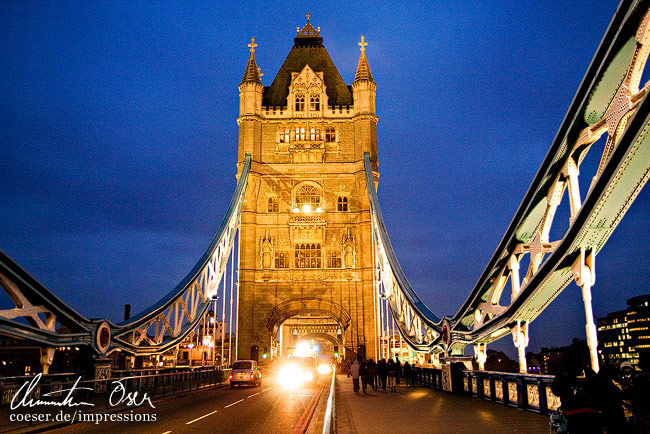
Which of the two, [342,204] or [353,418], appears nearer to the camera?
[353,418]

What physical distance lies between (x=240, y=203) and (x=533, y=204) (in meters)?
34.0

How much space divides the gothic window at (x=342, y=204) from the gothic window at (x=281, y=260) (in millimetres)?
5817

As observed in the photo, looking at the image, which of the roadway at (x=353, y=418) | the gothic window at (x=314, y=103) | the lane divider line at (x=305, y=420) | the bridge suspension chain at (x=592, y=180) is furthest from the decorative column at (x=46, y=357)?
the gothic window at (x=314, y=103)

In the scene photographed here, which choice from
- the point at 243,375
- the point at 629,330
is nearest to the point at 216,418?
the point at 243,375

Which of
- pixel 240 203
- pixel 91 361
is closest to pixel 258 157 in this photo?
pixel 240 203

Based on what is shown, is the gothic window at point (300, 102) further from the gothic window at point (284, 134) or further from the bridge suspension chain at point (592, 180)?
the bridge suspension chain at point (592, 180)

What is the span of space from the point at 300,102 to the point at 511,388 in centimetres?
3838

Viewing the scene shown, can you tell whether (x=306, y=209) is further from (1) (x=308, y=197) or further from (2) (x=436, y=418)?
(2) (x=436, y=418)

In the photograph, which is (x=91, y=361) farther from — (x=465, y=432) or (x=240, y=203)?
(x=240, y=203)

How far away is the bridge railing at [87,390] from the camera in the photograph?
1420cm

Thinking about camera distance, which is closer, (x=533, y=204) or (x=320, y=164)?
(x=533, y=204)

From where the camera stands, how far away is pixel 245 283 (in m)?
45.2

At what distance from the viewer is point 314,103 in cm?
5025
